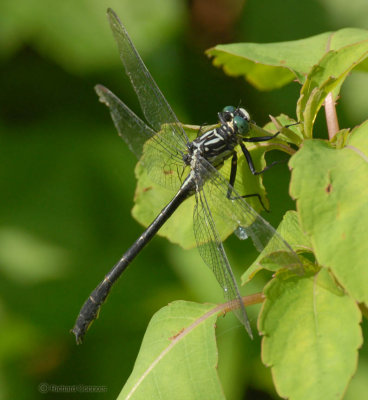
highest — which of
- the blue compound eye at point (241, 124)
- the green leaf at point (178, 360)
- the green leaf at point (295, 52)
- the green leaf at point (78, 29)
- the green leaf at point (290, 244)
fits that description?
the green leaf at point (78, 29)

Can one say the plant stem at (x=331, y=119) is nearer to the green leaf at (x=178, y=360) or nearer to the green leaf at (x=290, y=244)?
the green leaf at (x=290, y=244)

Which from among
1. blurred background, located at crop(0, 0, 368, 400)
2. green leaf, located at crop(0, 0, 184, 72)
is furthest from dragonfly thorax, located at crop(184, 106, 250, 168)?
green leaf, located at crop(0, 0, 184, 72)

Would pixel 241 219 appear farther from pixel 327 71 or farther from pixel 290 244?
pixel 327 71

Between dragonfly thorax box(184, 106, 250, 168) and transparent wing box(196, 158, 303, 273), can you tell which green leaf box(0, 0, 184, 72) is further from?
transparent wing box(196, 158, 303, 273)

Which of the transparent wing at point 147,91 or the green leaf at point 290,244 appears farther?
the transparent wing at point 147,91

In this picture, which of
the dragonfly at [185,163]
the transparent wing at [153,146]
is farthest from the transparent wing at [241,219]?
the transparent wing at [153,146]

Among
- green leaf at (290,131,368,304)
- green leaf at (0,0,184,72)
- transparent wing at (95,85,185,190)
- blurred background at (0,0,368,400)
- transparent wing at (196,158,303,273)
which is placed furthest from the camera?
green leaf at (0,0,184,72)

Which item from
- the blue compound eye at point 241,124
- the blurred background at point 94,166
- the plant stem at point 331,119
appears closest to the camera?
the plant stem at point 331,119
